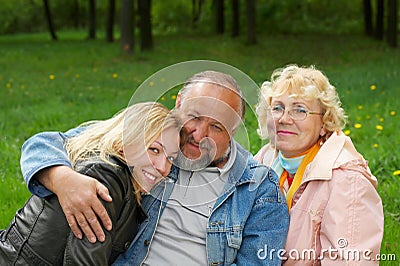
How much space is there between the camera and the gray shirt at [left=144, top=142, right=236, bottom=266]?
110 inches

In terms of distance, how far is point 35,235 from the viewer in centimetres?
248

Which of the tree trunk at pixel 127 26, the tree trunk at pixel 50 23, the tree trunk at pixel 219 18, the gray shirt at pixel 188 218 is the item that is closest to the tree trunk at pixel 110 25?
the tree trunk at pixel 50 23

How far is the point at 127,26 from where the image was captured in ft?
51.9

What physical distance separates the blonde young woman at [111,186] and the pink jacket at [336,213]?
24.9 inches

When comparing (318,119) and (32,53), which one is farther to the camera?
(32,53)

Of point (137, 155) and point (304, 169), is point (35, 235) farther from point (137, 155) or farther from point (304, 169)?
point (304, 169)

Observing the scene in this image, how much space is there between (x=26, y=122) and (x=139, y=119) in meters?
5.25

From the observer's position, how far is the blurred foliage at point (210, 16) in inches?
1000

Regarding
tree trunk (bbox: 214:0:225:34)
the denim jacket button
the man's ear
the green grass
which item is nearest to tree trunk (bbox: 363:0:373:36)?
the green grass

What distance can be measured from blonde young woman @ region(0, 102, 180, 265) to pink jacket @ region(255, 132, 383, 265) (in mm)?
632

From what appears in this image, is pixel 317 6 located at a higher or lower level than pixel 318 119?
lower

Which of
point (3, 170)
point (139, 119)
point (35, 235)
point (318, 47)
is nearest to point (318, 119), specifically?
point (139, 119)
